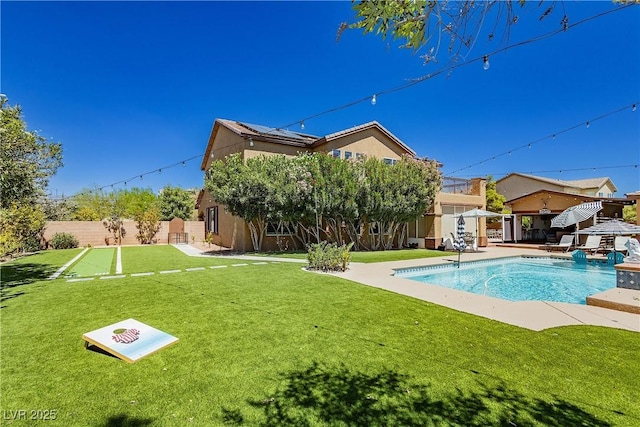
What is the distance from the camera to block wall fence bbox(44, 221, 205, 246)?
70.6 feet

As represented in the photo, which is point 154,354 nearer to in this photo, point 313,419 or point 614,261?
point 313,419

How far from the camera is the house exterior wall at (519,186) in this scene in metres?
37.1

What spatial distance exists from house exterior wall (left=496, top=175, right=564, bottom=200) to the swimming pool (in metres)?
24.4

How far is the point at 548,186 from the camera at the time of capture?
37.2 meters

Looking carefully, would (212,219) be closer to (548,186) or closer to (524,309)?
(524,309)

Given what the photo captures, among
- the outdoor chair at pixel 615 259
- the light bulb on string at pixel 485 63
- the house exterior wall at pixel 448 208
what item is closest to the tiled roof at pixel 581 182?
the house exterior wall at pixel 448 208

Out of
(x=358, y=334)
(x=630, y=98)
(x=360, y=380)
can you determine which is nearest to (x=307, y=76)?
(x=630, y=98)

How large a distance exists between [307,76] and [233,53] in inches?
178

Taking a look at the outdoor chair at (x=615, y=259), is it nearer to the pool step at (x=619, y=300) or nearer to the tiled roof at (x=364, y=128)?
the pool step at (x=619, y=300)

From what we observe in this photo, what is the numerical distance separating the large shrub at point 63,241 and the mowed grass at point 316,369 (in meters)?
17.9

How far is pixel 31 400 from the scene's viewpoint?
3299 mm

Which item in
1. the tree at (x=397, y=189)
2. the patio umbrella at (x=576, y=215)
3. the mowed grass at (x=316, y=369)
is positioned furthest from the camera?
the patio umbrella at (x=576, y=215)

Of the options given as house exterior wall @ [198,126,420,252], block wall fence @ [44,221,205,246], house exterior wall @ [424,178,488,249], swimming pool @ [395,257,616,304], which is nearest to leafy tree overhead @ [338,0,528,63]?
swimming pool @ [395,257,616,304]

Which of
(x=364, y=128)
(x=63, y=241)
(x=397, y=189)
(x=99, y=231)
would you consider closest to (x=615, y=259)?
(x=397, y=189)
